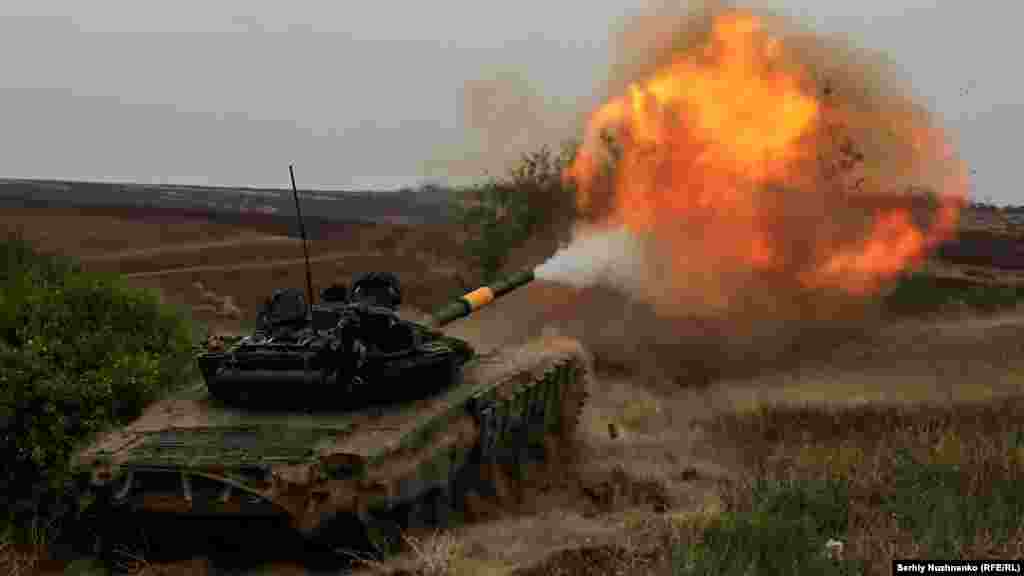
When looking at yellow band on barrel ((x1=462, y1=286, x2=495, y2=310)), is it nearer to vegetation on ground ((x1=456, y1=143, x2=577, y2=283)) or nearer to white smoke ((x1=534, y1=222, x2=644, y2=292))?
white smoke ((x1=534, y1=222, x2=644, y2=292))

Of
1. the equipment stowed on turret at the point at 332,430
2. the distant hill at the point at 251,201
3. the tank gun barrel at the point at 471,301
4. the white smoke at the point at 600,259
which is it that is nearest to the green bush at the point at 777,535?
the equipment stowed on turret at the point at 332,430

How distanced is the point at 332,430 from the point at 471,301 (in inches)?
189

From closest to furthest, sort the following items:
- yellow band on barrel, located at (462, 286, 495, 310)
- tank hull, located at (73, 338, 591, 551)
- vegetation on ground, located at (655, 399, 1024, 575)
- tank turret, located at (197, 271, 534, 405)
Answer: vegetation on ground, located at (655, 399, 1024, 575), tank hull, located at (73, 338, 591, 551), tank turret, located at (197, 271, 534, 405), yellow band on barrel, located at (462, 286, 495, 310)

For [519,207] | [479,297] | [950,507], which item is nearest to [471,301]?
[479,297]

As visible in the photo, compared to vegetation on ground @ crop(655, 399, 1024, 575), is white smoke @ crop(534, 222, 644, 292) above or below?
above

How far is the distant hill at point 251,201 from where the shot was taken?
6738 centimetres

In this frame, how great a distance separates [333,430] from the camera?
1049cm

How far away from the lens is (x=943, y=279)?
3309 cm

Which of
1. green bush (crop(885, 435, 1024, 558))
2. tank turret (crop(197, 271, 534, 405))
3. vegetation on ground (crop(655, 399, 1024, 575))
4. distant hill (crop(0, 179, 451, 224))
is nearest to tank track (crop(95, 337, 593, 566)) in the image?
tank turret (crop(197, 271, 534, 405))

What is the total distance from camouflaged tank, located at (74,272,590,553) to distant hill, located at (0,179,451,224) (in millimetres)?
47501

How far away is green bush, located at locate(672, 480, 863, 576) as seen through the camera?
8.89 metres

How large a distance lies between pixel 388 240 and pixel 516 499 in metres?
37.6

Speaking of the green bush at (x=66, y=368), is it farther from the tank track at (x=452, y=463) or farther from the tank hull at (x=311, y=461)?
the tank track at (x=452, y=463)

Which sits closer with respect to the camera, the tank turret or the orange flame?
the tank turret
